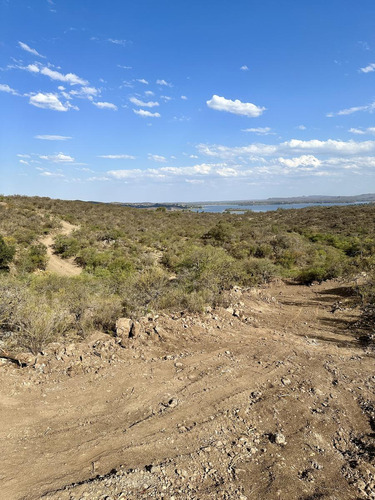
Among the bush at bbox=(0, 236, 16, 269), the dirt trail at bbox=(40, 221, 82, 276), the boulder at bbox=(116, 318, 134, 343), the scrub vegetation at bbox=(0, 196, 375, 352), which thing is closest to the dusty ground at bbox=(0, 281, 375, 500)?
the boulder at bbox=(116, 318, 134, 343)

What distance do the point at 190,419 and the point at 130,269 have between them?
14.1 m

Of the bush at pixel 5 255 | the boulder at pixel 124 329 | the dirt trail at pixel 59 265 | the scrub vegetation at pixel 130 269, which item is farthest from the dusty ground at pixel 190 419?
the bush at pixel 5 255

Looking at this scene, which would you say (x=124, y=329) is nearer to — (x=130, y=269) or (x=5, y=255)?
(x=130, y=269)

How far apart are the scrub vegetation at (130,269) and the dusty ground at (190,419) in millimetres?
1357

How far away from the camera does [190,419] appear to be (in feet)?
14.4

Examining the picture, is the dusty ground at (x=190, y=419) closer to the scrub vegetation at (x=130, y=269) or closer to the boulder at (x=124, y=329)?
the boulder at (x=124, y=329)

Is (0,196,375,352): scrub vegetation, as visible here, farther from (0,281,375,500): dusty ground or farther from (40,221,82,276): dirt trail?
(0,281,375,500): dusty ground

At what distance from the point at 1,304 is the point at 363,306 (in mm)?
11543

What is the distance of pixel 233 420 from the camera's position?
171 inches

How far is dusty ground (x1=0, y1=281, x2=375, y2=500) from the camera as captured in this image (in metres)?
3.28

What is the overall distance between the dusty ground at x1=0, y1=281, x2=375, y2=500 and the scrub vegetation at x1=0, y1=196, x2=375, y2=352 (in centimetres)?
136

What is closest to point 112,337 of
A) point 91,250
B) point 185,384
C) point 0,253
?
point 185,384

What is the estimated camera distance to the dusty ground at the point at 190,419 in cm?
328

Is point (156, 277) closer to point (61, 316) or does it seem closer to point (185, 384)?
point (61, 316)
